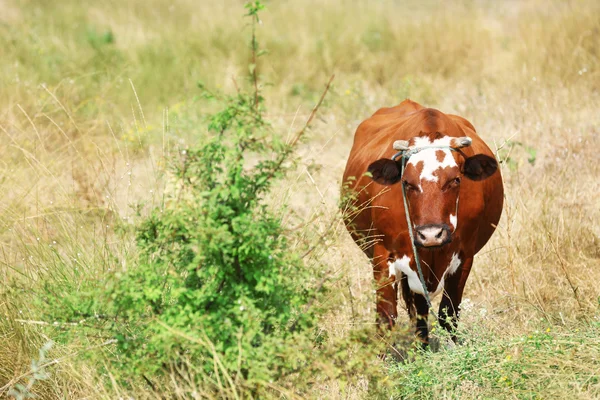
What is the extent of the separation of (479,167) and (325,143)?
6.76 ft

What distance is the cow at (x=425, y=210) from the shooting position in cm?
447

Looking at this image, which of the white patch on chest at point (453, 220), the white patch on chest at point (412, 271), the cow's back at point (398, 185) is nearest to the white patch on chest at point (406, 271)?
the white patch on chest at point (412, 271)

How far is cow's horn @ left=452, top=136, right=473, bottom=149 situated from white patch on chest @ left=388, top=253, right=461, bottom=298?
673 mm

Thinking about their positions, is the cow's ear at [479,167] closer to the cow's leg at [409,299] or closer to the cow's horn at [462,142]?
the cow's horn at [462,142]

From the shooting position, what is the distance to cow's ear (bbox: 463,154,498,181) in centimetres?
469

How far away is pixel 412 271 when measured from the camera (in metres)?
4.85

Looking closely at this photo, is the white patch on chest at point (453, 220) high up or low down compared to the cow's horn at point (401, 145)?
down

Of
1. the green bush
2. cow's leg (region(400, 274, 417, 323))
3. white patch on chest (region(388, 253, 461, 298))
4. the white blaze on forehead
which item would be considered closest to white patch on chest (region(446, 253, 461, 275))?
white patch on chest (region(388, 253, 461, 298))

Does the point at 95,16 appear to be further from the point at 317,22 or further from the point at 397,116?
the point at 397,116

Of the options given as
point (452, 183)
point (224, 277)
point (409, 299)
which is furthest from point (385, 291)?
point (224, 277)

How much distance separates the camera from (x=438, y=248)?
175 inches

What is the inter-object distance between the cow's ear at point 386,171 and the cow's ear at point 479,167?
1.23ft

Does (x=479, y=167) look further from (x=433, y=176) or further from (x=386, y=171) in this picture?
(x=386, y=171)

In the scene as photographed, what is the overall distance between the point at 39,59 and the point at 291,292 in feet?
25.6
